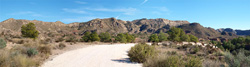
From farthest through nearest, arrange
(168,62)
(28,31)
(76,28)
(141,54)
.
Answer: (76,28) < (28,31) < (141,54) < (168,62)

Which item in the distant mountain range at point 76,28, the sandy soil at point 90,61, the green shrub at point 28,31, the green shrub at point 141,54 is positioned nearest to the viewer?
the sandy soil at point 90,61

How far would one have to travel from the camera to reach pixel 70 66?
24.8ft

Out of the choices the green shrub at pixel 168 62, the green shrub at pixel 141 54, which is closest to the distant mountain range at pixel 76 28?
the green shrub at pixel 141 54

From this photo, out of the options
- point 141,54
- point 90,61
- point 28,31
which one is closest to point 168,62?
point 141,54

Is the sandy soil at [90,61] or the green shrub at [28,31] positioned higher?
the green shrub at [28,31]

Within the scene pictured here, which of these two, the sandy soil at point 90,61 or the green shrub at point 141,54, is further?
the green shrub at point 141,54


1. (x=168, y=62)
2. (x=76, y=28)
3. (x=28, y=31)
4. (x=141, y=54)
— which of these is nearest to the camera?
(x=168, y=62)

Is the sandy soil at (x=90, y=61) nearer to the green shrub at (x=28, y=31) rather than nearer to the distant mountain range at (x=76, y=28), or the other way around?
the green shrub at (x=28, y=31)

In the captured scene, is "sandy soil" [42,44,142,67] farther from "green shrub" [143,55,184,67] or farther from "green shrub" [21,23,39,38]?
"green shrub" [21,23,39,38]

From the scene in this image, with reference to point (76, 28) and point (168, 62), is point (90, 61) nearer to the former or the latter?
point (168, 62)

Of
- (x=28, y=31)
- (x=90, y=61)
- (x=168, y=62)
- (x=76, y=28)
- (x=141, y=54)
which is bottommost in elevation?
(x=90, y=61)

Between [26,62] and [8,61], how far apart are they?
2.33 ft

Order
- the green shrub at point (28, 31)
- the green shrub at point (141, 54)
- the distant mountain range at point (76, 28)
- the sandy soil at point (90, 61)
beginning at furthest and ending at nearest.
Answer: the distant mountain range at point (76, 28) → the green shrub at point (28, 31) → the green shrub at point (141, 54) → the sandy soil at point (90, 61)

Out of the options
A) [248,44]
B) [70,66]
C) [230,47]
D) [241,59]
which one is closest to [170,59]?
[241,59]
